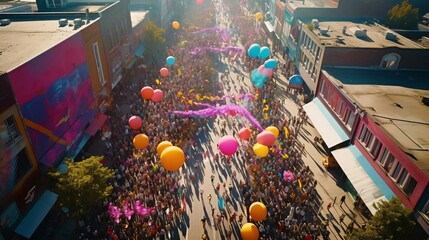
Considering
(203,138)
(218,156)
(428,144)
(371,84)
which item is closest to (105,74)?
(203,138)

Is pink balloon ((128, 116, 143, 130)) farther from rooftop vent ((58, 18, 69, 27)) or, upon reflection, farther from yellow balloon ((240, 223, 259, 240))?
yellow balloon ((240, 223, 259, 240))

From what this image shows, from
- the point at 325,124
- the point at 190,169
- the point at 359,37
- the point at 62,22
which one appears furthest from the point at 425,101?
the point at 62,22

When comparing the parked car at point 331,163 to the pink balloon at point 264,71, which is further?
the pink balloon at point 264,71

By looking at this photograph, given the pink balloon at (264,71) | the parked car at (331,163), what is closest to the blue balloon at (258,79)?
the pink balloon at (264,71)

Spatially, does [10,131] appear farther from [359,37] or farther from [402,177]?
[359,37]

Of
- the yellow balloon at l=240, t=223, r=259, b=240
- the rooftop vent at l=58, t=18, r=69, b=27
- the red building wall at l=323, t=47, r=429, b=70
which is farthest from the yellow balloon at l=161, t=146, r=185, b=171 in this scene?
the red building wall at l=323, t=47, r=429, b=70

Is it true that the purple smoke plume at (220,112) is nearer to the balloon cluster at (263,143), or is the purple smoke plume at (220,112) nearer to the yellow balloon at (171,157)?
the balloon cluster at (263,143)
